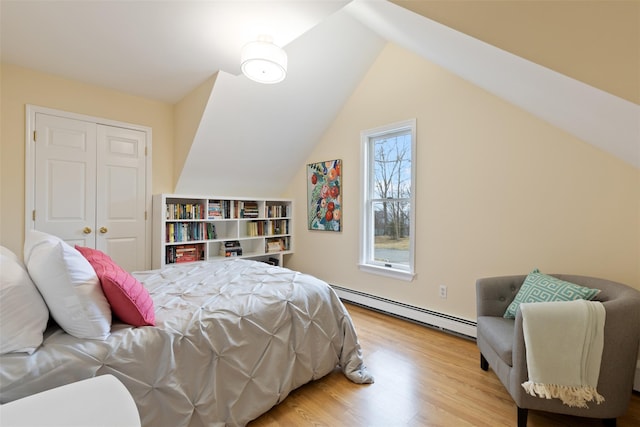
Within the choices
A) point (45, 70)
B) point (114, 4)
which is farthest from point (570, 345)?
point (45, 70)

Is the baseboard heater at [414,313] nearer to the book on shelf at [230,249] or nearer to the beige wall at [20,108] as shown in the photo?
the book on shelf at [230,249]

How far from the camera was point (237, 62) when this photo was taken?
8.27 ft

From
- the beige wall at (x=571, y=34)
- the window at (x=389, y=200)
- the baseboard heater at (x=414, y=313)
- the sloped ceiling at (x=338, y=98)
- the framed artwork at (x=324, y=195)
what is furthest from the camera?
the framed artwork at (x=324, y=195)

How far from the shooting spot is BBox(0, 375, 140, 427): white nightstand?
0.70 metres

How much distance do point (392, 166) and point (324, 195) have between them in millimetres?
1024

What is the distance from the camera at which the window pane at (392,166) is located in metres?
3.16

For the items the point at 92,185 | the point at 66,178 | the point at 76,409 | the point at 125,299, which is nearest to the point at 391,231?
the point at 125,299

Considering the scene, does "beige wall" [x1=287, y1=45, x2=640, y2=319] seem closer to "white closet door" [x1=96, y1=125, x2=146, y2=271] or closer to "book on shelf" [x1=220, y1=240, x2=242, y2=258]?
"book on shelf" [x1=220, y1=240, x2=242, y2=258]

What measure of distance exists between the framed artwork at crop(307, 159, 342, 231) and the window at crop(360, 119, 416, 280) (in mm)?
391

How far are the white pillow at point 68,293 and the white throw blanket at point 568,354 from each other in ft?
6.61

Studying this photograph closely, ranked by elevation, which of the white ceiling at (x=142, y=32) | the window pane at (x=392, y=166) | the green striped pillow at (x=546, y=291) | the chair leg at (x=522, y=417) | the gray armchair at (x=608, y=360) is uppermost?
the white ceiling at (x=142, y=32)

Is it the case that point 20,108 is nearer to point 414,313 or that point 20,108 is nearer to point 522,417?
point 414,313

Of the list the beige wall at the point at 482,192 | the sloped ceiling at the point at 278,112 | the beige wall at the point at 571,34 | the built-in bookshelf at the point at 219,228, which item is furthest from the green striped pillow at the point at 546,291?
the built-in bookshelf at the point at 219,228

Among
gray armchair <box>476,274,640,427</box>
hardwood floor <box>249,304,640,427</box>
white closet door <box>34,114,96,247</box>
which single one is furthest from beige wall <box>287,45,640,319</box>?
white closet door <box>34,114,96,247</box>
